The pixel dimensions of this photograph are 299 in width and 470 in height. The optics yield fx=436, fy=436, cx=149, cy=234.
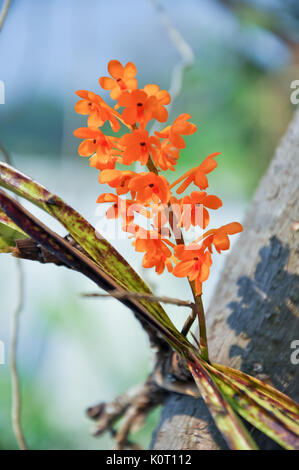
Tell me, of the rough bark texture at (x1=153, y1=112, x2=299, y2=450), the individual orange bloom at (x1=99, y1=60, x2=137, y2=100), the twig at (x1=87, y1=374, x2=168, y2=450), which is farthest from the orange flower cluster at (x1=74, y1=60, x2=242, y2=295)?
the twig at (x1=87, y1=374, x2=168, y2=450)

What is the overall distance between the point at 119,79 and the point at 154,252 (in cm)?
13

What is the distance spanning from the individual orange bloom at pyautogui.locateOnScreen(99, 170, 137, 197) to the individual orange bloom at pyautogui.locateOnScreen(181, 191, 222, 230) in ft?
0.15

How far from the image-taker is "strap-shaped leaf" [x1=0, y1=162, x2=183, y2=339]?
340 millimetres

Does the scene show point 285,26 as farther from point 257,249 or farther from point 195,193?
point 195,193

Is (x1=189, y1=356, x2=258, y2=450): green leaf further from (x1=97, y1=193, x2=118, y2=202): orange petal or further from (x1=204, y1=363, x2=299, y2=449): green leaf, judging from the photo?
(x1=97, y1=193, x2=118, y2=202): orange petal

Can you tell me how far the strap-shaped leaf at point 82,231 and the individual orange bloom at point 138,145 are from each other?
7cm

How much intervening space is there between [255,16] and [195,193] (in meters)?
1.65

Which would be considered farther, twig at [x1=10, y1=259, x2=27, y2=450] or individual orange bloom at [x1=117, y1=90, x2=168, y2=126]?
twig at [x1=10, y1=259, x2=27, y2=450]

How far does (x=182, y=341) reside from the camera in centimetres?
36

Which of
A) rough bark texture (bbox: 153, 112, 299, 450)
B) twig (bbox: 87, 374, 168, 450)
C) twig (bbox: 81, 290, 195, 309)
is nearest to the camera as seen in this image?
twig (bbox: 81, 290, 195, 309)

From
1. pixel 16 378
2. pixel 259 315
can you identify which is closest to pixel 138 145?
pixel 259 315

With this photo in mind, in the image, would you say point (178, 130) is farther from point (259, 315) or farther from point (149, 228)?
point (259, 315)

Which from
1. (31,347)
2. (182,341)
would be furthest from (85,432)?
(182,341)

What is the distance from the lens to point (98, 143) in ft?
1.11
